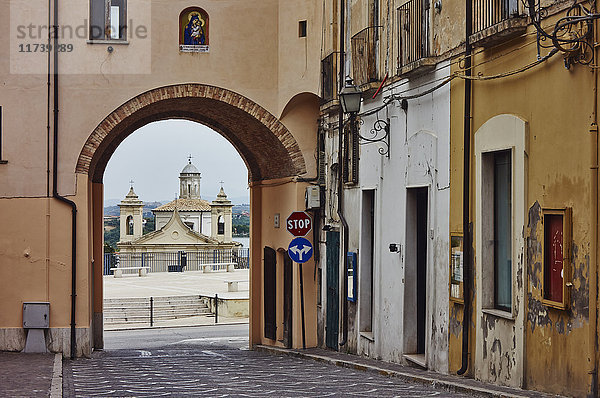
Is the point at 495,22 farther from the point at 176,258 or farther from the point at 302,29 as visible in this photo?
the point at 176,258

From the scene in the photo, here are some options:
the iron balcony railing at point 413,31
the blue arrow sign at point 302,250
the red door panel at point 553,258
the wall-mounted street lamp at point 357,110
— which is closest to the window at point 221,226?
the blue arrow sign at point 302,250

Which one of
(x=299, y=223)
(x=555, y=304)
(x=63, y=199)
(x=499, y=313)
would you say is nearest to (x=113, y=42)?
(x=63, y=199)

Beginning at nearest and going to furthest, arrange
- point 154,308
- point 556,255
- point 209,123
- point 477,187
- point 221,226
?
point 556,255, point 477,187, point 209,123, point 154,308, point 221,226

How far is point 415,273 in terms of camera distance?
13773 mm

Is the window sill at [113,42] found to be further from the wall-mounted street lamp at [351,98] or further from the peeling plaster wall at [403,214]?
the wall-mounted street lamp at [351,98]

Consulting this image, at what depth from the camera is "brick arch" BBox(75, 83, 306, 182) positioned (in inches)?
710

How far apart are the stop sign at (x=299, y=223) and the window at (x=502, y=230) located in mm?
6792

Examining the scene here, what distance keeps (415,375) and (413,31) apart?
190 inches

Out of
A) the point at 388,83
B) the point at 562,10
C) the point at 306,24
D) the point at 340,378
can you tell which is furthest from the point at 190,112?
the point at 562,10

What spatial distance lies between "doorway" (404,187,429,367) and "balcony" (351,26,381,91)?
7.82ft

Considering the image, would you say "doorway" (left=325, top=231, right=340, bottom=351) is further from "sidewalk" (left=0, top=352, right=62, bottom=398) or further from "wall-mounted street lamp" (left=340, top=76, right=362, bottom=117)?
"sidewalk" (left=0, top=352, right=62, bottom=398)

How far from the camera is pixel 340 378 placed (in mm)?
11930

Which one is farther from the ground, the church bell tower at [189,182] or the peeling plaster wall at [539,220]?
the church bell tower at [189,182]

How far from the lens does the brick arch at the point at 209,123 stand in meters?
18.0
